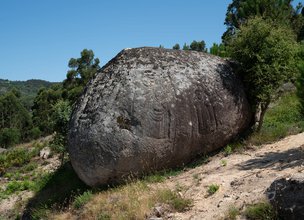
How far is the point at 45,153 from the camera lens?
16172mm

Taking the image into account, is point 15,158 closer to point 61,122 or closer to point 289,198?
point 61,122

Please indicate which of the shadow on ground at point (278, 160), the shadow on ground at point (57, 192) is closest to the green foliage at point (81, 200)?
the shadow on ground at point (57, 192)

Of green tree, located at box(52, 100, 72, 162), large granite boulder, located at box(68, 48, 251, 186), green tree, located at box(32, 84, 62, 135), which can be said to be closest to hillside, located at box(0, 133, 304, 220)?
large granite boulder, located at box(68, 48, 251, 186)

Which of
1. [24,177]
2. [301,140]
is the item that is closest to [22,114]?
[24,177]

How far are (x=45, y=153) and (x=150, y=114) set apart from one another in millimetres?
7948

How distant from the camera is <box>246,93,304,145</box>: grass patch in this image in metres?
10.9

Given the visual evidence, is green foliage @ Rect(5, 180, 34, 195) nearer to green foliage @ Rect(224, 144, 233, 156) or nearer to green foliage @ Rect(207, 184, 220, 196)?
green foliage @ Rect(224, 144, 233, 156)

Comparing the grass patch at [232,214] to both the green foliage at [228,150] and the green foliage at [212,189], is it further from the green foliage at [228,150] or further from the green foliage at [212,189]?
the green foliage at [228,150]

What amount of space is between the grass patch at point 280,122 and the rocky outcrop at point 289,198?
3652mm

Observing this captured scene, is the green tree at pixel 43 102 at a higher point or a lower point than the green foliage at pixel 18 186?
higher

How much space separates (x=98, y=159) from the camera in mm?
9648

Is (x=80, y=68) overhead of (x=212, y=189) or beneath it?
overhead

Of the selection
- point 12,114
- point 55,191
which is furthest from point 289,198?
point 12,114

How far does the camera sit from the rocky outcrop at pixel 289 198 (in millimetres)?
5844
